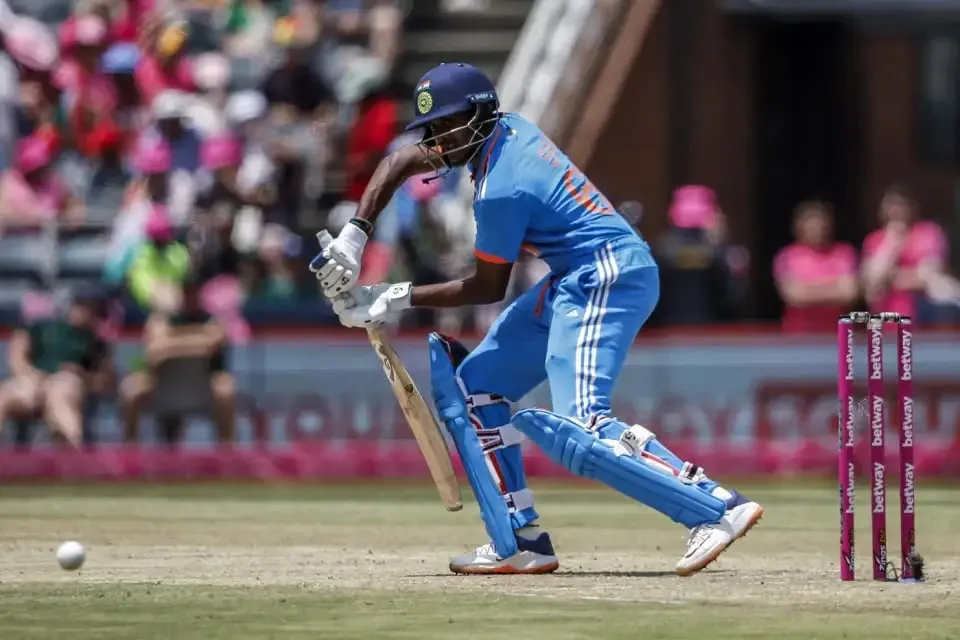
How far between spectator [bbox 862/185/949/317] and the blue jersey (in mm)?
7680

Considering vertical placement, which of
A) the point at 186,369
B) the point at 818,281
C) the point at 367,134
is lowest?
the point at 186,369

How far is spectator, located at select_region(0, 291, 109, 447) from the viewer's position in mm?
15391

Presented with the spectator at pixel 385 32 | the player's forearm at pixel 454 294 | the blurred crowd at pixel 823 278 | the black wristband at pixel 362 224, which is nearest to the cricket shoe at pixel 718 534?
the player's forearm at pixel 454 294

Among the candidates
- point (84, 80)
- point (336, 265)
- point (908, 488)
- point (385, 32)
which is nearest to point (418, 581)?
point (336, 265)

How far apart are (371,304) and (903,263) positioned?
331 inches

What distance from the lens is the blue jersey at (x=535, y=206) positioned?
7.91 metres

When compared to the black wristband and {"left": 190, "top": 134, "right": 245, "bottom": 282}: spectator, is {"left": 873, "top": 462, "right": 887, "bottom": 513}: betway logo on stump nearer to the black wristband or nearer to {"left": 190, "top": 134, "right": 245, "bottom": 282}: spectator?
the black wristband

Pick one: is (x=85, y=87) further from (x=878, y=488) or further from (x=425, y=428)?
(x=878, y=488)

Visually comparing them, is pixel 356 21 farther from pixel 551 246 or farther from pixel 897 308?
pixel 551 246

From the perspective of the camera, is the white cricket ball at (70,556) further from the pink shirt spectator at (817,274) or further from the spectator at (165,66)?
the spectator at (165,66)

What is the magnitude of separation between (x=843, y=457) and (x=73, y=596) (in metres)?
2.76

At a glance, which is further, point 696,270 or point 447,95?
point 696,270

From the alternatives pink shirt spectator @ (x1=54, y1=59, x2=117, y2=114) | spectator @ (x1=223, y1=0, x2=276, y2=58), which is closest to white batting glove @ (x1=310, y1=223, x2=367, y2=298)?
pink shirt spectator @ (x1=54, y1=59, x2=117, y2=114)

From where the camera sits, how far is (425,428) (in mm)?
8391
